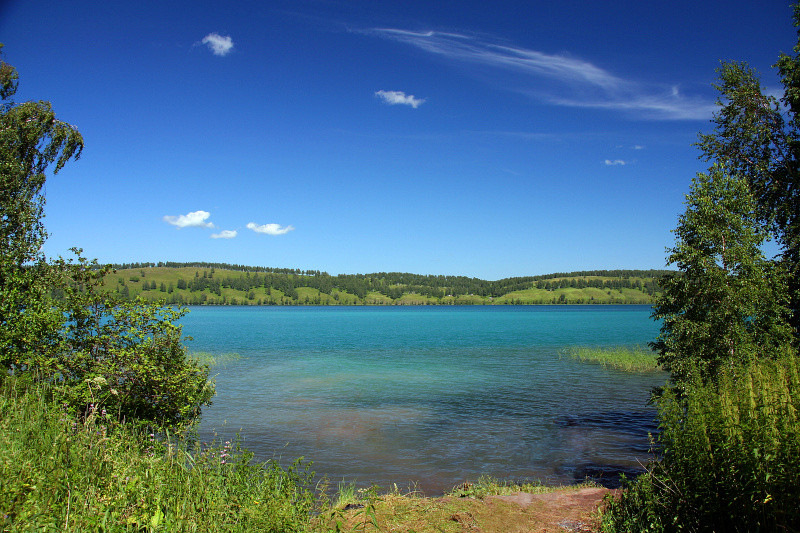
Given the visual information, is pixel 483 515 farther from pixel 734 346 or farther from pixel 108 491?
pixel 734 346

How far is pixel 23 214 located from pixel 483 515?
65.0 feet

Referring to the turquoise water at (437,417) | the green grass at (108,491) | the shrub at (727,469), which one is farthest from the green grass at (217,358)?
the shrub at (727,469)

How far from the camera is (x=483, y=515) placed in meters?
9.26

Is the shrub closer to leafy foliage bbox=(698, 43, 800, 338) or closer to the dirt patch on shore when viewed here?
the dirt patch on shore

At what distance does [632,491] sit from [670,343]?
34.0 feet

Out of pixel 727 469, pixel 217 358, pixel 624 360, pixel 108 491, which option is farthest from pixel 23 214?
pixel 624 360

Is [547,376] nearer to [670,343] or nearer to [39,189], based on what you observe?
[670,343]

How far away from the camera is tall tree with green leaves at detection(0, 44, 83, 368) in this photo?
11859mm

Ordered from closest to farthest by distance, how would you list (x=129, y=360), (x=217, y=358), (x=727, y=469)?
1. (x=727, y=469)
2. (x=129, y=360)
3. (x=217, y=358)

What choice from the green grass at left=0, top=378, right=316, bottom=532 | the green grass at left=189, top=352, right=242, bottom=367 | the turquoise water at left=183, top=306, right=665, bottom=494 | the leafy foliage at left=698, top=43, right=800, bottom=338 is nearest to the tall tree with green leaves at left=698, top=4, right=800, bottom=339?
the leafy foliage at left=698, top=43, right=800, bottom=338

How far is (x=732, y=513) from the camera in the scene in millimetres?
6578

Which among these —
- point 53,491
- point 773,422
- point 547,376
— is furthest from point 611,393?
point 53,491

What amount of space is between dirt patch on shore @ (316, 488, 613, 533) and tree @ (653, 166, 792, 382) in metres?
8.61

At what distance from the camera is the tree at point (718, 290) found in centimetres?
1605
